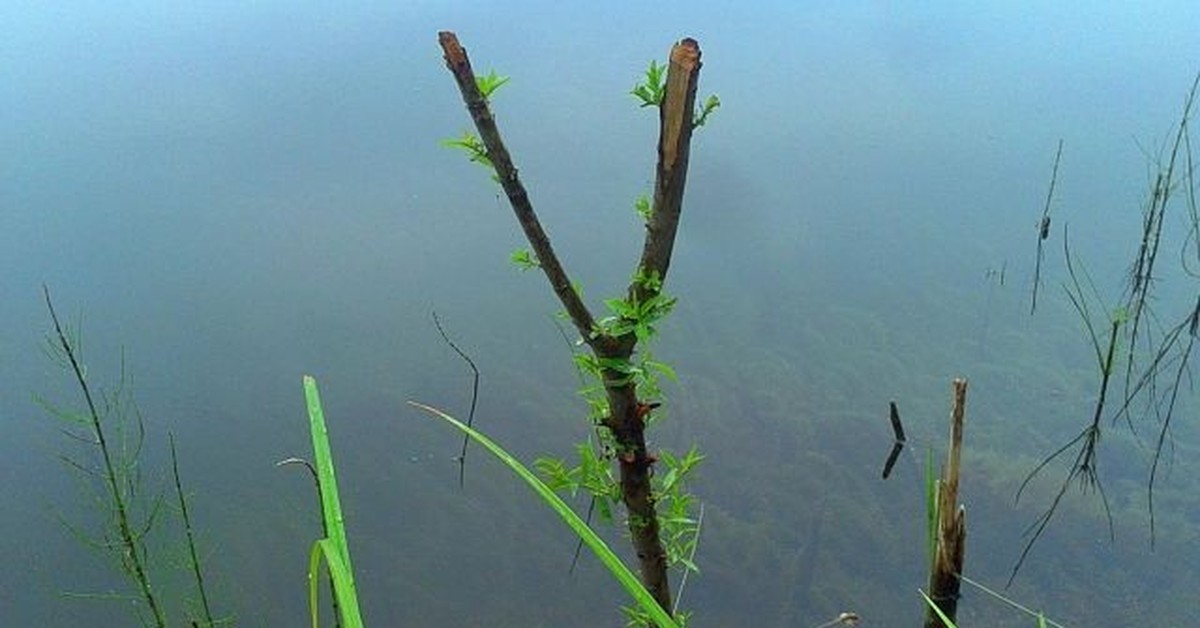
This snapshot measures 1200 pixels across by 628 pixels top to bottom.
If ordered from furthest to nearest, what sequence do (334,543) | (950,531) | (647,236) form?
1. (950,531)
2. (647,236)
3. (334,543)

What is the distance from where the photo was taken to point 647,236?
958mm

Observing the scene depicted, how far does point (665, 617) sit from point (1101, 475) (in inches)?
76.3

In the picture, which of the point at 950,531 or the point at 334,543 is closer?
the point at 334,543

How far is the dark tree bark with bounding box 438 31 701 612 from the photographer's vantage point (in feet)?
2.84

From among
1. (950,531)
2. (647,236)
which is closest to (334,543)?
(647,236)

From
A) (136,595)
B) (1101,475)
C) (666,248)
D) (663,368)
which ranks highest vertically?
(666,248)

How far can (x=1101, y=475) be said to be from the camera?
2.35m

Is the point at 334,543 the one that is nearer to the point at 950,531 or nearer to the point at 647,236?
the point at 647,236

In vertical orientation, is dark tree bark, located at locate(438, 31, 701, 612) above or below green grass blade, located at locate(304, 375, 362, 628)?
above

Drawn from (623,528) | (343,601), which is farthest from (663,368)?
(623,528)

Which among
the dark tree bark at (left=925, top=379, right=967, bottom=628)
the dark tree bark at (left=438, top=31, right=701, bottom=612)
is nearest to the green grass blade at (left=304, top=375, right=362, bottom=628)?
the dark tree bark at (left=438, top=31, right=701, bottom=612)

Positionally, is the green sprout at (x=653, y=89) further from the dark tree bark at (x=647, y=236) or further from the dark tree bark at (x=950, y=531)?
the dark tree bark at (x=950, y=531)

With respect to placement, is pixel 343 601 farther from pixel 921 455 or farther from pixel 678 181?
pixel 921 455

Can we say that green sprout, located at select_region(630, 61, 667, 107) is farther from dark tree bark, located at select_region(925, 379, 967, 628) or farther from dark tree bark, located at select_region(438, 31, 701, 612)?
dark tree bark, located at select_region(925, 379, 967, 628)
